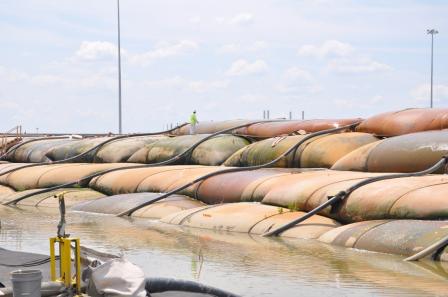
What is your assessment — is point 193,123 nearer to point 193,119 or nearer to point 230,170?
point 193,119

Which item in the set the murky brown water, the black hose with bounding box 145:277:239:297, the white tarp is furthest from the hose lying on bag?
the white tarp

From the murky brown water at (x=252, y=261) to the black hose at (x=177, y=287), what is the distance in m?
1.97

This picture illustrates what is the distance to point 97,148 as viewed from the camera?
31.1m

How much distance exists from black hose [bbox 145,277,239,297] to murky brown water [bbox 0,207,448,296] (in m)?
1.97

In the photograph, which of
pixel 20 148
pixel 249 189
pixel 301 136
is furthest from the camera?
pixel 20 148

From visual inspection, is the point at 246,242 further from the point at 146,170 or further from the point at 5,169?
the point at 5,169

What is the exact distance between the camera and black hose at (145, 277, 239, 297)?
29.2ft

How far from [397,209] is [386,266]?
2.35m

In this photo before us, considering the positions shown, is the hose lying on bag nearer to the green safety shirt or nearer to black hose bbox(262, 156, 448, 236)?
black hose bbox(262, 156, 448, 236)

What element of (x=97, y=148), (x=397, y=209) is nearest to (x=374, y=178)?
(x=397, y=209)

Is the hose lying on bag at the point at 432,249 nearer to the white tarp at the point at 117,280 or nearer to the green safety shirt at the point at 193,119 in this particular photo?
the white tarp at the point at 117,280

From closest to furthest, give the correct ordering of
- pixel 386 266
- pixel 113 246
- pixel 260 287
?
1. pixel 260 287
2. pixel 386 266
3. pixel 113 246

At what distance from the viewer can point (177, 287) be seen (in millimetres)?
9078

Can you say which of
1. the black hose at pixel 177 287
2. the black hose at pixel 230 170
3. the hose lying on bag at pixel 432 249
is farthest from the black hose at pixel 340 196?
the black hose at pixel 177 287
